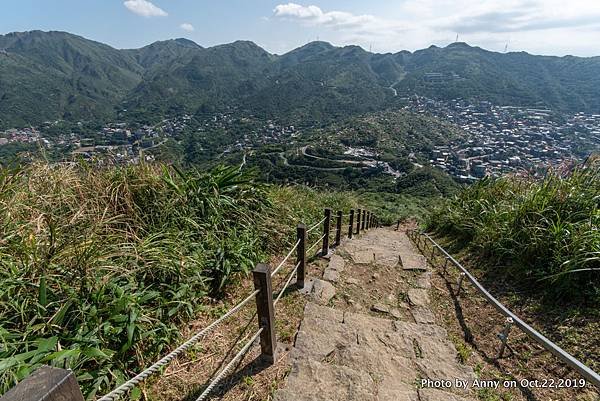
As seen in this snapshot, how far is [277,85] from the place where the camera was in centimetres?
14225

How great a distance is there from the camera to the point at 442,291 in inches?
160

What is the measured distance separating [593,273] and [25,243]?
16.9ft

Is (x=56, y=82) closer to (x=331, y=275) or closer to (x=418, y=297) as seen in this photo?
(x=331, y=275)

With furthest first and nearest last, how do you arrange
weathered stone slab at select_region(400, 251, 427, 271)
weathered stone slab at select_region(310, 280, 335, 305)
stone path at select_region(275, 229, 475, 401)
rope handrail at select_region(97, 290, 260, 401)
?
weathered stone slab at select_region(400, 251, 427, 271) < weathered stone slab at select_region(310, 280, 335, 305) < stone path at select_region(275, 229, 475, 401) < rope handrail at select_region(97, 290, 260, 401)

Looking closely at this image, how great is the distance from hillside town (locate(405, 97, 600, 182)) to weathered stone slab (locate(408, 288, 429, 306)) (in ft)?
83.8

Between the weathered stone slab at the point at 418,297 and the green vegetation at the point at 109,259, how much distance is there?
6.73ft

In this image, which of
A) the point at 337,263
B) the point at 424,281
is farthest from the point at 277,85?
the point at 424,281

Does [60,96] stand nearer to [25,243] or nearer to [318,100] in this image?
[318,100]

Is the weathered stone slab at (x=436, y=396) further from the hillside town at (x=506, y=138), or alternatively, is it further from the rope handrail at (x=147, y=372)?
the hillside town at (x=506, y=138)

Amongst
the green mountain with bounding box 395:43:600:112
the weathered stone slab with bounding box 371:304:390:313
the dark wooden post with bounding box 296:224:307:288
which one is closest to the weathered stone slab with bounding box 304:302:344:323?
the dark wooden post with bounding box 296:224:307:288

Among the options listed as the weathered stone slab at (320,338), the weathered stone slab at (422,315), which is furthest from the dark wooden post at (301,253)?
the weathered stone slab at (422,315)

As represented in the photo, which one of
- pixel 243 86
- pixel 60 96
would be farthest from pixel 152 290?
pixel 243 86

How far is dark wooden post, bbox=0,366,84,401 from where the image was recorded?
2.45ft

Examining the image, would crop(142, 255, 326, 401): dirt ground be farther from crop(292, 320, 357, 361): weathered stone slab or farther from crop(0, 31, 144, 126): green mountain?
crop(0, 31, 144, 126): green mountain
